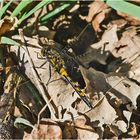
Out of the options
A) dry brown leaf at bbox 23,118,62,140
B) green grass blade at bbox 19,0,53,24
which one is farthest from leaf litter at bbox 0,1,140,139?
green grass blade at bbox 19,0,53,24

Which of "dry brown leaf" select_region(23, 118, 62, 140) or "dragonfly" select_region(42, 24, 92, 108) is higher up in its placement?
"dragonfly" select_region(42, 24, 92, 108)

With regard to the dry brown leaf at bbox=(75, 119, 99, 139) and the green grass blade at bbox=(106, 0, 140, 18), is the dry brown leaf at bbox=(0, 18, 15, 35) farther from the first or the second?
the dry brown leaf at bbox=(75, 119, 99, 139)

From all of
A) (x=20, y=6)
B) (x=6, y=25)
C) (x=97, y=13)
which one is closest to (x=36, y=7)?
(x=20, y=6)

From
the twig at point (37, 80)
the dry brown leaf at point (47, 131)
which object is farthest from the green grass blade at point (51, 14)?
the dry brown leaf at point (47, 131)

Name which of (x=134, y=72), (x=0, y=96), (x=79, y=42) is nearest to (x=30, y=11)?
(x=79, y=42)

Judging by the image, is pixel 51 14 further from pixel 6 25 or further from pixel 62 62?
pixel 62 62
